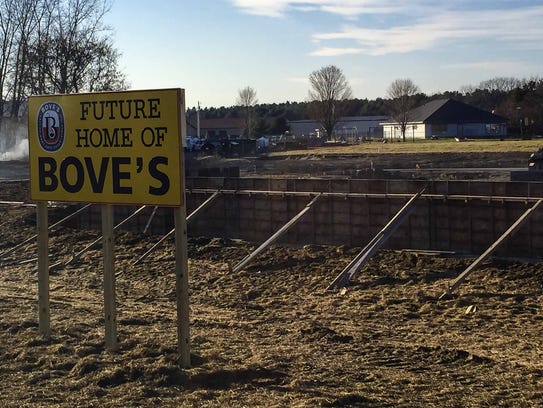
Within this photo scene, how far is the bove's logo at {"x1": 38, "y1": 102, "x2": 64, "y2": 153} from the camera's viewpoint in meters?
8.03

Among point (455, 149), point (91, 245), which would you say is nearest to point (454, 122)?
point (455, 149)

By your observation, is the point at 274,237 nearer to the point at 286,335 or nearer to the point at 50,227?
the point at 286,335

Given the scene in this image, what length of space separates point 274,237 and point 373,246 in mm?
2137

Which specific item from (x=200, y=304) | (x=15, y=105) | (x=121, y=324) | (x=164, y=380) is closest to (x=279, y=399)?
(x=164, y=380)

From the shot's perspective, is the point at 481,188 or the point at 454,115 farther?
the point at 454,115

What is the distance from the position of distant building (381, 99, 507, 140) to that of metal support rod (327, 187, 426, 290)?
262 ft

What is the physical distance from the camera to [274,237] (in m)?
14.6

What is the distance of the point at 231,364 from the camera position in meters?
6.92

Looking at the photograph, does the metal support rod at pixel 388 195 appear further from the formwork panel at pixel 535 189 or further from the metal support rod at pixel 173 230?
the metal support rod at pixel 173 230

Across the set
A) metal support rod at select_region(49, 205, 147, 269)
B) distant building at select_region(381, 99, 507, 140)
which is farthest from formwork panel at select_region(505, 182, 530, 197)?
distant building at select_region(381, 99, 507, 140)

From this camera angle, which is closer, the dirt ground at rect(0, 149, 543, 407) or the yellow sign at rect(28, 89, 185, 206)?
the dirt ground at rect(0, 149, 543, 407)

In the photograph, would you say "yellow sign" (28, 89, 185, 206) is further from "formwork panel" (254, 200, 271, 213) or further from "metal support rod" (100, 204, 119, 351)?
"formwork panel" (254, 200, 271, 213)

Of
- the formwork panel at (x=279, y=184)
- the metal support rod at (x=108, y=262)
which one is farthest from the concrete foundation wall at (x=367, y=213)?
the metal support rod at (x=108, y=262)

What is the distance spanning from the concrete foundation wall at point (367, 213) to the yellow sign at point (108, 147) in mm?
7438
